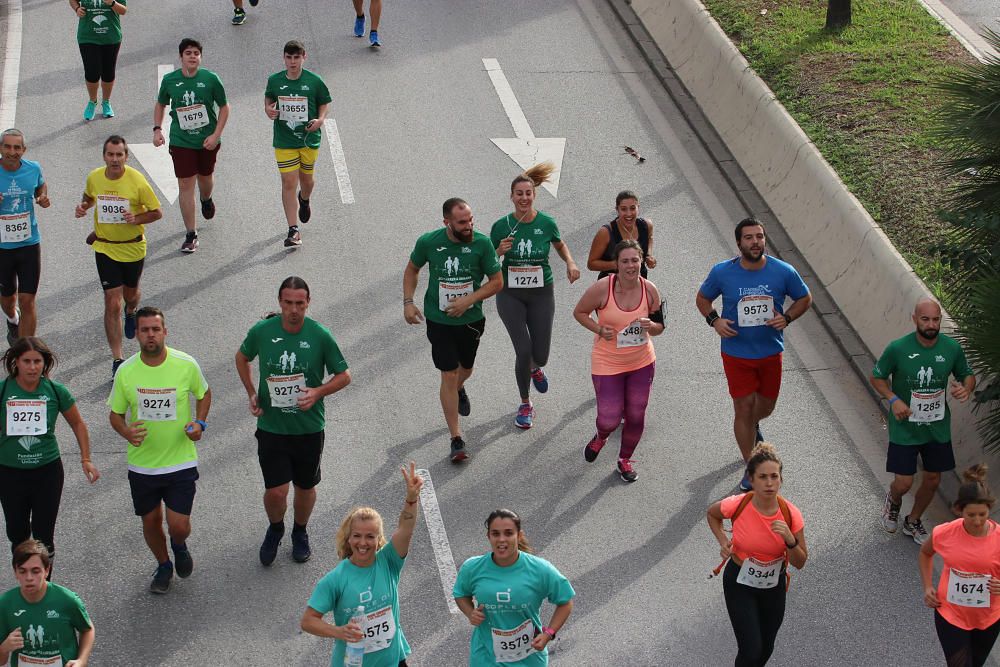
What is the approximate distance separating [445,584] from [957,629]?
3.25 m

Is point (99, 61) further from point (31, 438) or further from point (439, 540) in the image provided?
point (439, 540)

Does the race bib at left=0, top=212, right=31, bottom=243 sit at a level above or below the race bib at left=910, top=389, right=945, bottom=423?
below

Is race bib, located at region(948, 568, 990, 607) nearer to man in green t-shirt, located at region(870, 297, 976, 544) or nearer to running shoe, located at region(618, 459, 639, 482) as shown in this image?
man in green t-shirt, located at region(870, 297, 976, 544)

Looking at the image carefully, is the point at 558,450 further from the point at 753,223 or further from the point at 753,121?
the point at 753,121

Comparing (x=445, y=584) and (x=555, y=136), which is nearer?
(x=445, y=584)

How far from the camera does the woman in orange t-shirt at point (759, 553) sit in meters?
7.75

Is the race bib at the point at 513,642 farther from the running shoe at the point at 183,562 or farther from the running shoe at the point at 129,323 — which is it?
the running shoe at the point at 129,323

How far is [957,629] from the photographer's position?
7.95 meters

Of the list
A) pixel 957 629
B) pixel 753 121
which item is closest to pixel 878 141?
pixel 753 121

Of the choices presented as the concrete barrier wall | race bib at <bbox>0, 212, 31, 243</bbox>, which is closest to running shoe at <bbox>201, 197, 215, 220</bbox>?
race bib at <bbox>0, 212, 31, 243</bbox>

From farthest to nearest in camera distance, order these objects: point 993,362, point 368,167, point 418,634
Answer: point 368,167 < point 993,362 < point 418,634

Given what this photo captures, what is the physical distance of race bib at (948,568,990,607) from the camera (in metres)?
7.86

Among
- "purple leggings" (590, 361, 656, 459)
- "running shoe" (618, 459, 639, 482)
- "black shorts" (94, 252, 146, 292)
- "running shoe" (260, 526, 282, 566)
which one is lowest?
"running shoe" (618, 459, 639, 482)

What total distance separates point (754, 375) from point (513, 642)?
3840 millimetres
